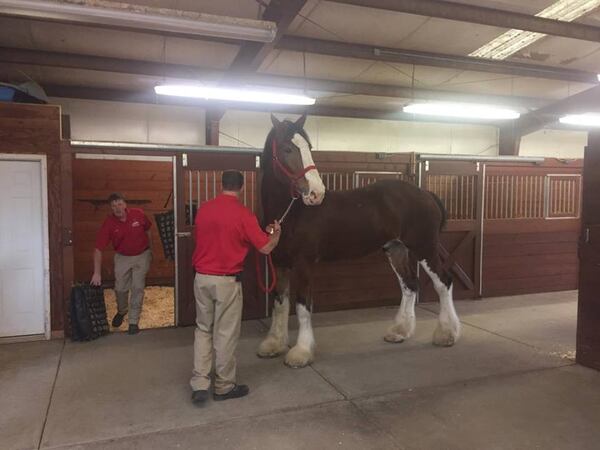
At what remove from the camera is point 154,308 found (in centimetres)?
543

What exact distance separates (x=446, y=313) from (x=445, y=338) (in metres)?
0.24

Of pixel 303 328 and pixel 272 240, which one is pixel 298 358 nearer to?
pixel 303 328

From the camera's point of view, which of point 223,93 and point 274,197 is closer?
point 274,197

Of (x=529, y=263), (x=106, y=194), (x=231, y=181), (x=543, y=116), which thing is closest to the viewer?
(x=231, y=181)

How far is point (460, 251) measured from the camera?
5.64 m

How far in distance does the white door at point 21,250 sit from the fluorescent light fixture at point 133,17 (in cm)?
151

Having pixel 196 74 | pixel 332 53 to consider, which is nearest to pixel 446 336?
pixel 332 53

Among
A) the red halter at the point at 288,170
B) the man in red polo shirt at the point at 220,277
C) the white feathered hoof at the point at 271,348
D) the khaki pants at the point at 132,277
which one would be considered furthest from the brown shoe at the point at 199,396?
the khaki pants at the point at 132,277

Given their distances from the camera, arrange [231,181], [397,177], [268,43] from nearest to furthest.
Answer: [231,181], [268,43], [397,177]

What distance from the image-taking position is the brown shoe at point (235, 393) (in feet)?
9.20

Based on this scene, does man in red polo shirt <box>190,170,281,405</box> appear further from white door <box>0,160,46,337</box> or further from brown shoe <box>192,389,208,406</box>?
white door <box>0,160,46,337</box>

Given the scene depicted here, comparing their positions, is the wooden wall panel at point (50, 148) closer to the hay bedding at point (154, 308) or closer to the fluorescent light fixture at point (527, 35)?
the hay bedding at point (154, 308)

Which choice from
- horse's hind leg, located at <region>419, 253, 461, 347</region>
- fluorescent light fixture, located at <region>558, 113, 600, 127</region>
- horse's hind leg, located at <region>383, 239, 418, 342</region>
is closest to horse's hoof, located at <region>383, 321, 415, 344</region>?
horse's hind leg, located at <region>383, 239, 418, 342</region>

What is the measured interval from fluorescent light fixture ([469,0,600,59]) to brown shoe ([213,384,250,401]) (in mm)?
4712
